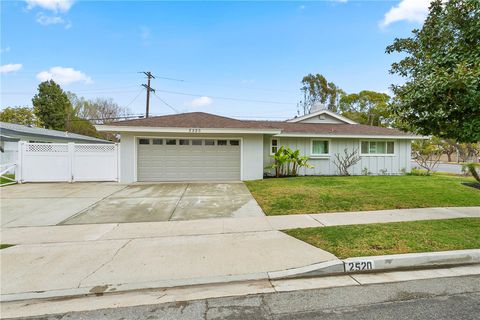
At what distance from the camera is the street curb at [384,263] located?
351 centimetres

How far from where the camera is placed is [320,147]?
14656mm

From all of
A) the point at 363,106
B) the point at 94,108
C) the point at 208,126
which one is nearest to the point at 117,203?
the point at 208,126

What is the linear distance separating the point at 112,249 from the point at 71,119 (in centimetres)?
3681

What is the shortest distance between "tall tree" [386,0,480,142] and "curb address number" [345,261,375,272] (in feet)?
12.2

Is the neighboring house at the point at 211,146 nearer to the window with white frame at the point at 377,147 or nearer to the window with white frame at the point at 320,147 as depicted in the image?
the window with white frame at the point at 320,147

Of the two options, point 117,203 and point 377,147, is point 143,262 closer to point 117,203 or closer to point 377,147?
point 117,203

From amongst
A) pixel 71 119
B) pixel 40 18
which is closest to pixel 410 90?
pixel 40 18

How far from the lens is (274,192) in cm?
912

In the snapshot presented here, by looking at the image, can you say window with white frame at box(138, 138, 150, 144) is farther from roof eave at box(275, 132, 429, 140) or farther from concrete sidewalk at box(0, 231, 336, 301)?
concrete sidewalk at box(0, 231, 336, 301)

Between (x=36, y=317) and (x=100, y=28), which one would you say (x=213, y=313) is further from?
(x=100, y=28)

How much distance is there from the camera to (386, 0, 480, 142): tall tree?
469 centimetres

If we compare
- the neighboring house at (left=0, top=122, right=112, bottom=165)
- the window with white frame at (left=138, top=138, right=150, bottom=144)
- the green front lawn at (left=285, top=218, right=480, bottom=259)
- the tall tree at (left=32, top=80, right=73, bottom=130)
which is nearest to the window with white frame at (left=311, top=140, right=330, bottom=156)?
the green front lawn at (left=285, top=218, right=480, bottom=259)

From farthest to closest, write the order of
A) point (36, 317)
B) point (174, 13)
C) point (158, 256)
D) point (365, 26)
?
point (174, 13) → point (365, 26) → point (158, 256) → point (36, 317)

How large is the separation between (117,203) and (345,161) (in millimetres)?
12345
